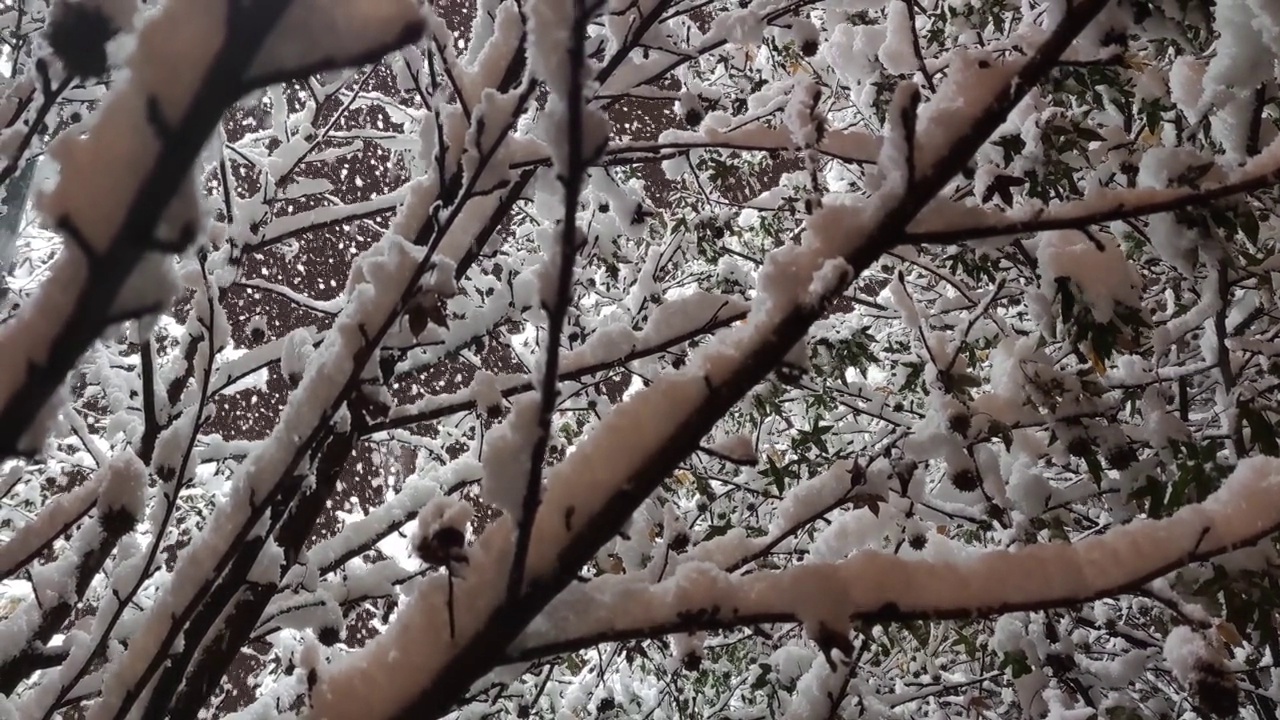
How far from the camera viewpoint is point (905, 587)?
0.87m

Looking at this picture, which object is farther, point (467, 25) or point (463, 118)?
point (467, 25)

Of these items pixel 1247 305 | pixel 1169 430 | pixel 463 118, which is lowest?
pixel 1169 430

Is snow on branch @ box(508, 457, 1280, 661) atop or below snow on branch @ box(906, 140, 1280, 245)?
below

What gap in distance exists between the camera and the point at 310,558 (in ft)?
7.11

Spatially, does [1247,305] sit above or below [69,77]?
above

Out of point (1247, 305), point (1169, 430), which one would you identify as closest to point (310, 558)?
point (1169, 430)

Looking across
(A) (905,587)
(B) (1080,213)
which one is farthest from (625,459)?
(B) (1080,213)

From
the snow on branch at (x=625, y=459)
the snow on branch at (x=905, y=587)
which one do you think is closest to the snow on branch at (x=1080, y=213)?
the snow on branch at (x=625, y=459)

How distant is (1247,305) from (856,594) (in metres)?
2.66

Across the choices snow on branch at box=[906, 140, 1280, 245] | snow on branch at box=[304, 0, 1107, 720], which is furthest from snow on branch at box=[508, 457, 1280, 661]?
snow on branch at box=[906, 140, 1280, 245]

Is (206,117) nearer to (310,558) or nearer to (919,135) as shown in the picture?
(919,135)

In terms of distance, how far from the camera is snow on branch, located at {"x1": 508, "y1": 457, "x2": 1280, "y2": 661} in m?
0.85

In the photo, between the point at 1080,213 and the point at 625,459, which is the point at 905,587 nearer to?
the point at 625,459

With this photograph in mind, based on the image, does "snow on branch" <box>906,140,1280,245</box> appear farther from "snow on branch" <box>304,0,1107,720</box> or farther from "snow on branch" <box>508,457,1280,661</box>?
"snow on branch" <box>508,457,1280,661</box>
